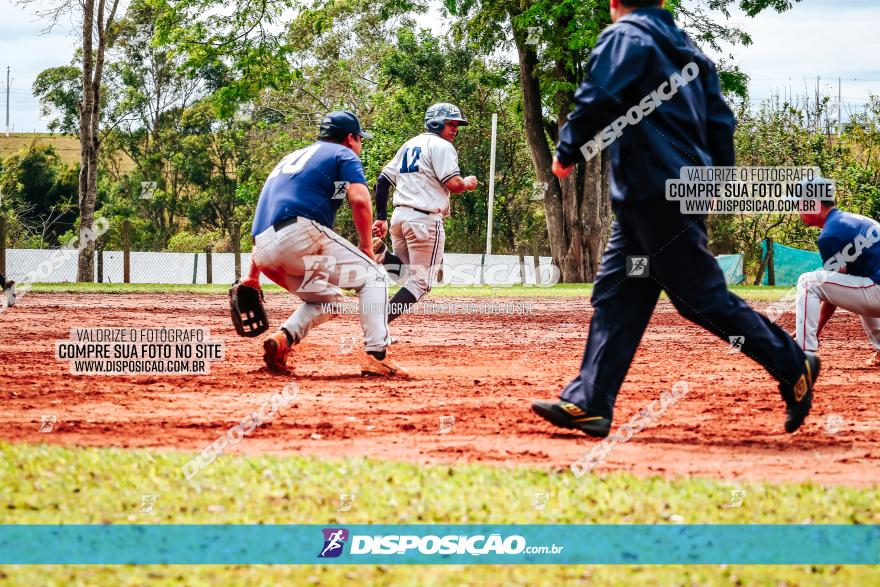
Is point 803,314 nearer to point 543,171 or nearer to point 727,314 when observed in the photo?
point 727,314

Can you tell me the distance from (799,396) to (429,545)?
2.71 meters

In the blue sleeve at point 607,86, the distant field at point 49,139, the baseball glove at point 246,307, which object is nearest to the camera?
the blue sleeve at point 607,86

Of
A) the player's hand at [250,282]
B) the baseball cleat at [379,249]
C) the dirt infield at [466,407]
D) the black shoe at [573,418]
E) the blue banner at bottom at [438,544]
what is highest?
the baseball cleat at [379,249]

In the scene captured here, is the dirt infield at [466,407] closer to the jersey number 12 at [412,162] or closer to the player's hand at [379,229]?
the player's hand at [379,229]

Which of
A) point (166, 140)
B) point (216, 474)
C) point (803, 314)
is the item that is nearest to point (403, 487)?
point (216, 474)

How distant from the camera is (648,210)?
5.00 meters

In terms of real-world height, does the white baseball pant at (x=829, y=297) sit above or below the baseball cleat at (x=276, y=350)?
above

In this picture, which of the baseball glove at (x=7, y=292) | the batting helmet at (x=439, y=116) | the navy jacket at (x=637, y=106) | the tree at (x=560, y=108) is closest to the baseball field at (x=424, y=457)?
the navy jacket at (x=637, y=106)

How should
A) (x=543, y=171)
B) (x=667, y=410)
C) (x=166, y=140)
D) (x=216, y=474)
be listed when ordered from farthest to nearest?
(x=166, y=140) → (x=543, y=171) → (x=667, y=410) → (x=216, y=474)

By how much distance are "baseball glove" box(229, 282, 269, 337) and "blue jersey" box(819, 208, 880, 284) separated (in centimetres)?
453

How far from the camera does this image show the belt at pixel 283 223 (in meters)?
7.39

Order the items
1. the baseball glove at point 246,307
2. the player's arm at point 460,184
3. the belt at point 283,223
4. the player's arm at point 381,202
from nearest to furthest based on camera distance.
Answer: the belt at point 283,223
the baseball glove at point 246,307
the player's arm at point 460,184
the player's arm at point 381,202

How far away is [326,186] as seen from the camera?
24.7 ft

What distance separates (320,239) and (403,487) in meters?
3.54
